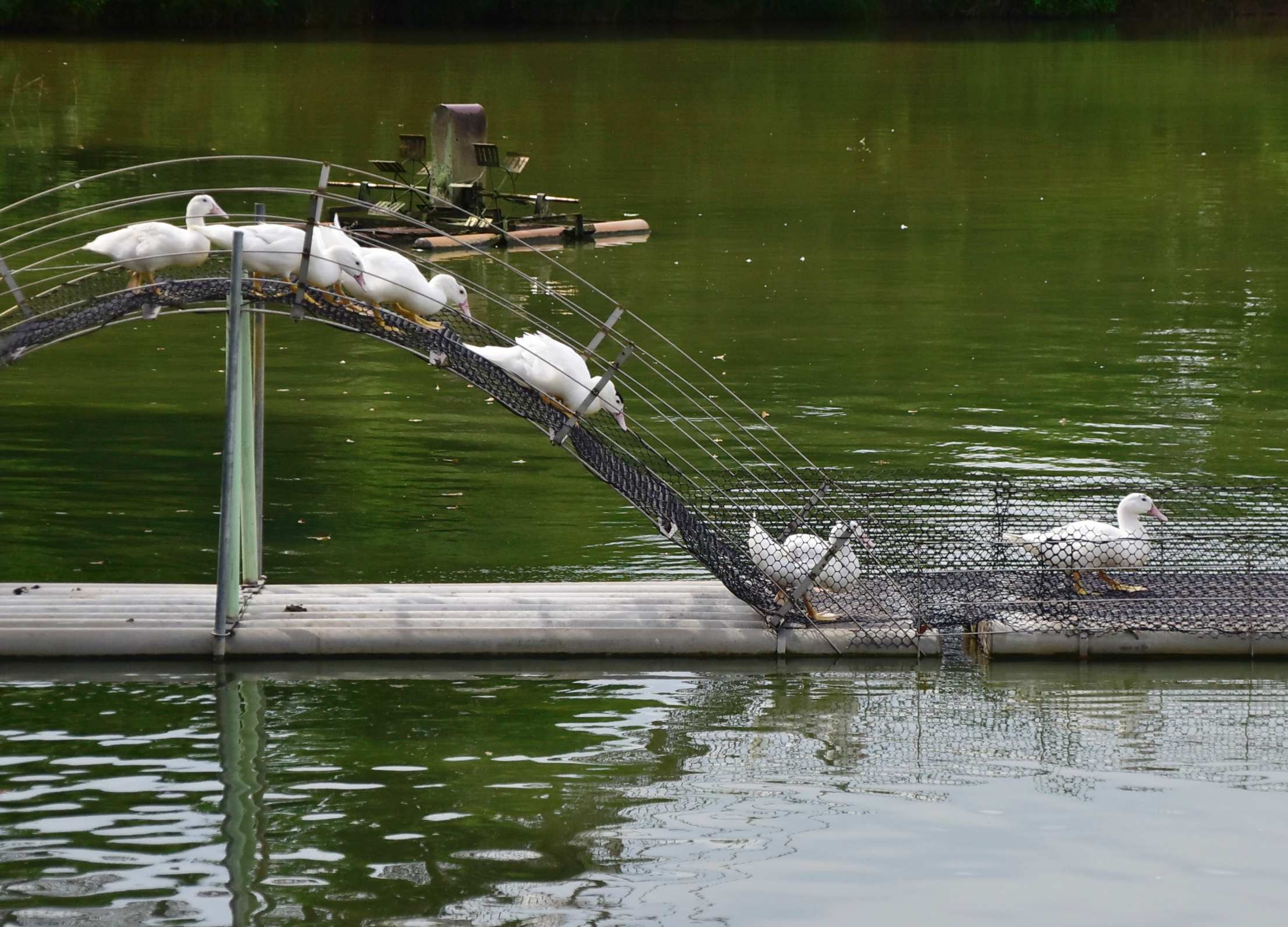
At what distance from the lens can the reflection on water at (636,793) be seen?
8320 millimetres

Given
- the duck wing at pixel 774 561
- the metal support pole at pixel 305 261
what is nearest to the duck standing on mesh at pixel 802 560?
the duck wing at pixel 774 561

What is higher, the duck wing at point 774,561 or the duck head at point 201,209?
A: the duck head at point 201,209

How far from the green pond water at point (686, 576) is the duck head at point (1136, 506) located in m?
1.14

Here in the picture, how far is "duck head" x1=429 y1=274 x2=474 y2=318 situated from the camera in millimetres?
11859

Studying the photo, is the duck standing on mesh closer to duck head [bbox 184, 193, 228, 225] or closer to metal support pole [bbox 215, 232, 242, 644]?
metal support pole [bbox 215, 232, 242, 644]

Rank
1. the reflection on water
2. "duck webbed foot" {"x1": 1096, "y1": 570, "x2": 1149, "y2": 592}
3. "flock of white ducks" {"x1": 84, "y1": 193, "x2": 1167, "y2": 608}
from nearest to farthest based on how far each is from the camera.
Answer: the reflection on water
"flock of white ducks" {"x1": 84, "y1": 193, "x2": 1167, "y2": 608}
"duck webbed foot" {"x1": 1096, "y1": 570, "x2": 1149, "y2": 592}

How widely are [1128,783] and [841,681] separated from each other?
202 centimetres

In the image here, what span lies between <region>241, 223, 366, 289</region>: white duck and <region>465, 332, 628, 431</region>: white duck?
2.89ft

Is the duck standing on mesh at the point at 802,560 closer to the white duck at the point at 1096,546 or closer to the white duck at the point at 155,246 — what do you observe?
the white duck at the point at 1096,546

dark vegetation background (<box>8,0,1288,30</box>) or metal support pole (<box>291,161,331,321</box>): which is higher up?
dark vegetation background (<box>8,0,1288,30</box>)

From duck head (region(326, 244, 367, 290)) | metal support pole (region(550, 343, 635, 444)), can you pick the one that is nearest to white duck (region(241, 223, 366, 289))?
duck head (region(326, 244, 367, 290))

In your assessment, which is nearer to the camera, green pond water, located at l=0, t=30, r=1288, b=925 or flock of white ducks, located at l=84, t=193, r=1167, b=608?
green pond water, located at l=0, t=30, r=1288, b=925

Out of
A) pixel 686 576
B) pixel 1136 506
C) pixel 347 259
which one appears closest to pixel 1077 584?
pixel 1136 506

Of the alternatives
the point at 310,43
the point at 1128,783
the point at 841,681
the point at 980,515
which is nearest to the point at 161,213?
the point at 980,515
